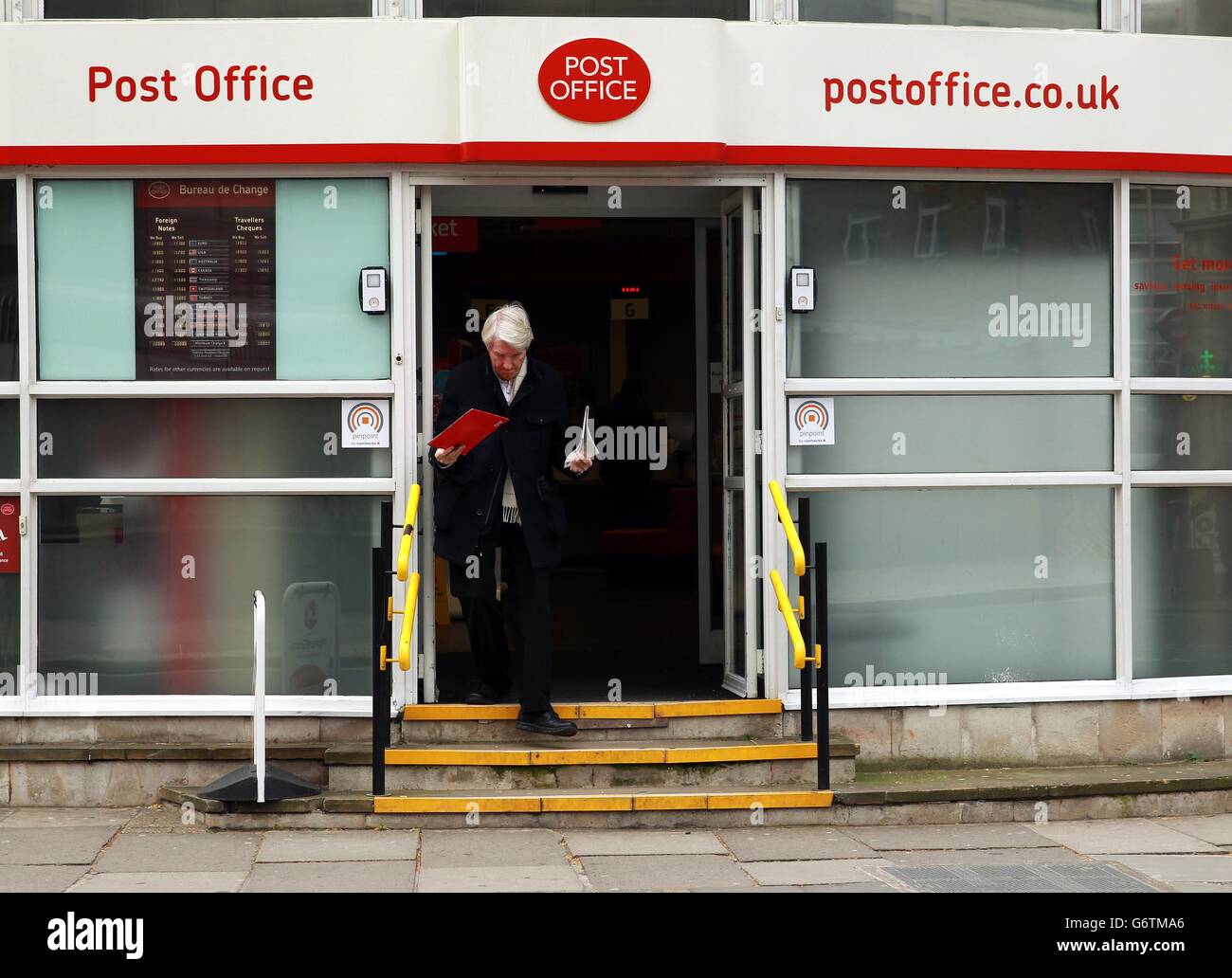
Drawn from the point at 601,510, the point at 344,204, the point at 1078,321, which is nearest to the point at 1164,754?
the point at 1078,321

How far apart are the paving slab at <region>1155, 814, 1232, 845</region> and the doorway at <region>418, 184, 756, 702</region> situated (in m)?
2.14

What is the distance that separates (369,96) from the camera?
7.66m

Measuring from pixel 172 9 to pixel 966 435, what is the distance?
4.48 metres

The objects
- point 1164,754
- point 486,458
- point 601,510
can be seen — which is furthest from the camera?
point 601,510

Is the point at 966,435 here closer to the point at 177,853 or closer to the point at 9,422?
the point at 177,853

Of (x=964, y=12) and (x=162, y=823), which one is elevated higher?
(x=964, y=12)

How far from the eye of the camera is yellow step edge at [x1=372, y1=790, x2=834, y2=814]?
7195mm

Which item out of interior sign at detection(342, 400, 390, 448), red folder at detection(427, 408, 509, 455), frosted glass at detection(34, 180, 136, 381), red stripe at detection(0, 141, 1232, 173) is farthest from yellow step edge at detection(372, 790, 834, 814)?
red stripe at detection(0, 141, 1232, 173)

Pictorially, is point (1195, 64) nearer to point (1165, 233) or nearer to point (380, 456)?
point (1165, 233)

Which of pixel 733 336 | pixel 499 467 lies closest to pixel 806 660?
pixel 499 467

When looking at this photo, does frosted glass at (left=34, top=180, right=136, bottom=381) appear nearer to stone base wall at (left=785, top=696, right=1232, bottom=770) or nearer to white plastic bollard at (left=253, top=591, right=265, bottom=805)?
white plastic bollard at (left=253, top=591, right=265, bottom=805)

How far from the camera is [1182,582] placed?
27.4 ft

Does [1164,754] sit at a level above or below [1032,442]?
below

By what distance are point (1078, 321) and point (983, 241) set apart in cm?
64
